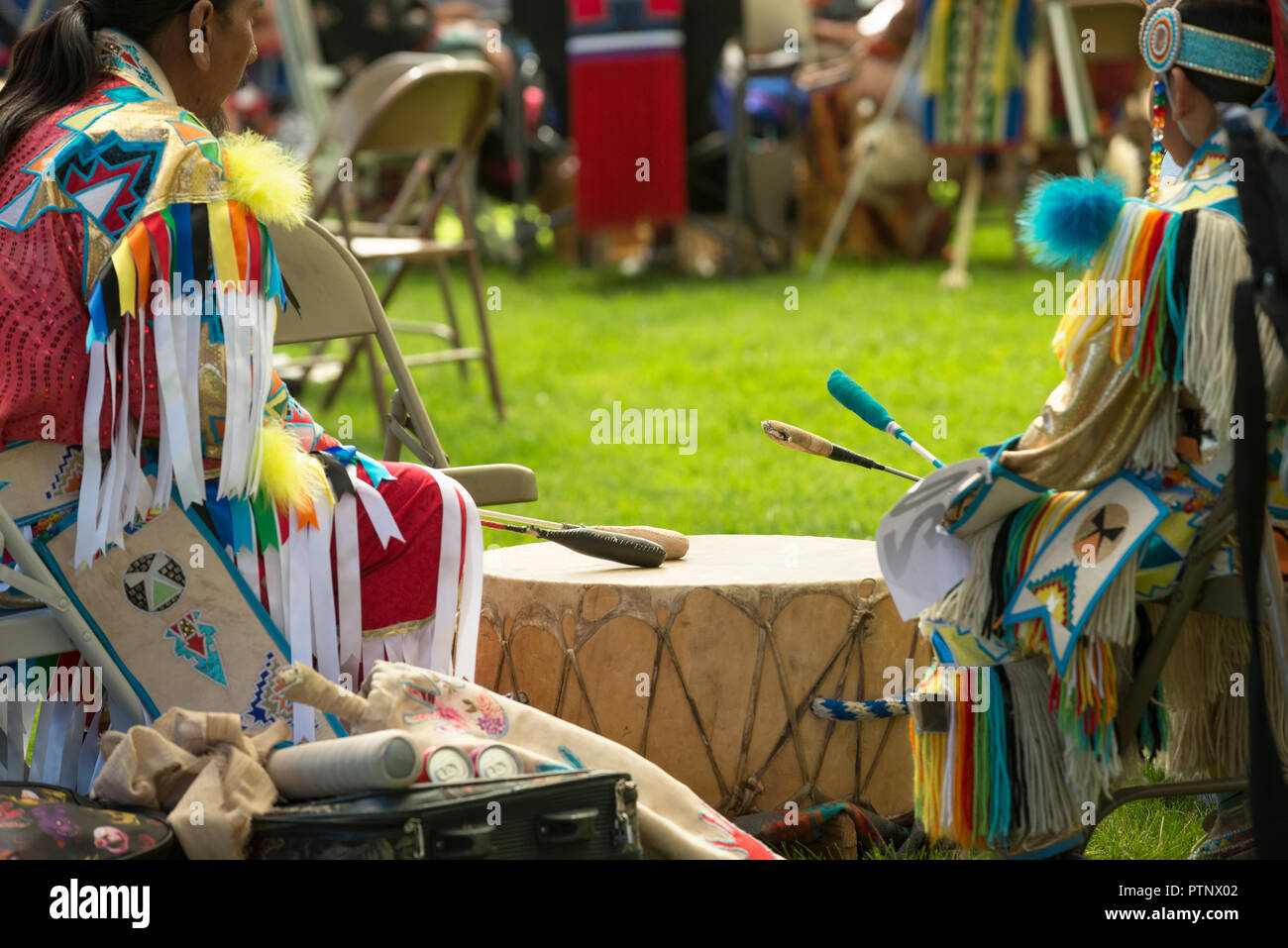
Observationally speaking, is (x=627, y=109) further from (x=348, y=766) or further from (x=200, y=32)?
(x=348, y=766)

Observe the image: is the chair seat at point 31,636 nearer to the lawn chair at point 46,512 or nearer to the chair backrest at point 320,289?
the lawn chair at point 46,512

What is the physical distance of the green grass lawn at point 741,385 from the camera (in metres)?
4.21

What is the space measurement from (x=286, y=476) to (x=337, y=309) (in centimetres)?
55

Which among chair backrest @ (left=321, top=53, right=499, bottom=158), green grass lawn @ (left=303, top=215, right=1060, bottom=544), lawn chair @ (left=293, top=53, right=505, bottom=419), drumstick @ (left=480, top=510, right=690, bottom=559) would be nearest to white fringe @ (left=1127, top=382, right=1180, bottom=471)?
drumstick @ (left=480, top=510, right=690, bottom=559)

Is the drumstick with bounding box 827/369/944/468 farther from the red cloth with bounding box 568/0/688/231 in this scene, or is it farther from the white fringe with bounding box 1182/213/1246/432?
the red cloth with bounding box 568/0/688/231

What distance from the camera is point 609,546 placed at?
2.50 metres

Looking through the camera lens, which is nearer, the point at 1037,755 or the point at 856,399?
the point at 1037,755

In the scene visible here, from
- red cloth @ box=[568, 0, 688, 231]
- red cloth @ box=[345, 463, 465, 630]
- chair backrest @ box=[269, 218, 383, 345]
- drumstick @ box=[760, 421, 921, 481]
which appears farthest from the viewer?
red cloth @ box=[568, 0, 688, 231]

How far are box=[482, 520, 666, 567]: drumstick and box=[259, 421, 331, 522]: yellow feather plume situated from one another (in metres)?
0.36

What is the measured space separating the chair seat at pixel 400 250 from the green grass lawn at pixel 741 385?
582 mm

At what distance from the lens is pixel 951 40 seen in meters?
7.19

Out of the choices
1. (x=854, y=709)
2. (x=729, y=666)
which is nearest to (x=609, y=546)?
(x=729, y=666)

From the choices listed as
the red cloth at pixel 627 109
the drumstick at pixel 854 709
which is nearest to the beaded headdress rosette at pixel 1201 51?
the drumstick at pixel 854 709

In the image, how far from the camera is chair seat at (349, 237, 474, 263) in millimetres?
4672
